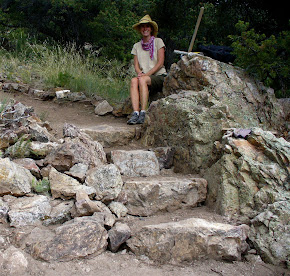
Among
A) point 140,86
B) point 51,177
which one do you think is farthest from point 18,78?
point 51,177

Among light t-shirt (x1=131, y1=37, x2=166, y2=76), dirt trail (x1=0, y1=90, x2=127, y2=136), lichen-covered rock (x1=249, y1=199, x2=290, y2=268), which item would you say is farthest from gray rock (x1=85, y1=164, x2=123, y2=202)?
light t-shirt (x1=131, y1=37, x2=166, y2=76)

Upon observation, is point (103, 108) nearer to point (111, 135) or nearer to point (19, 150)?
point (111, 135)

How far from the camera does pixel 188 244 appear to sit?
2656 millimetres

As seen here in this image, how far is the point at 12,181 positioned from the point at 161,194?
1.35 m

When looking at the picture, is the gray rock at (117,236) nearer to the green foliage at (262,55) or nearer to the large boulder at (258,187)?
the large boulder at (258,187)

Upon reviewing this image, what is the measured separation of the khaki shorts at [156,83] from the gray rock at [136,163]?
1990 millimetres

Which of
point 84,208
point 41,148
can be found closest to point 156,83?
point 41,148

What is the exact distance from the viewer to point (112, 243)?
8.82 feet

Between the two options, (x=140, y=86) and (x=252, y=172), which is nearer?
(x=252, y=172)

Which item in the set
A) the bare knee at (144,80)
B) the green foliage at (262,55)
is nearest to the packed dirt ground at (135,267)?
the bare knee at (144,80)

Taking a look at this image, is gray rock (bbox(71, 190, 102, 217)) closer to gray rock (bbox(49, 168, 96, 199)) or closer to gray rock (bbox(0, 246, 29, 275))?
gray rock (bbox(49, 168, 96, 199))

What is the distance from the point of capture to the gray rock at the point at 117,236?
269 centimetres

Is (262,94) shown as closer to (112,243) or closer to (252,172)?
(252,172)

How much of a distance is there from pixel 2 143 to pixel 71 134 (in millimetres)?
749
